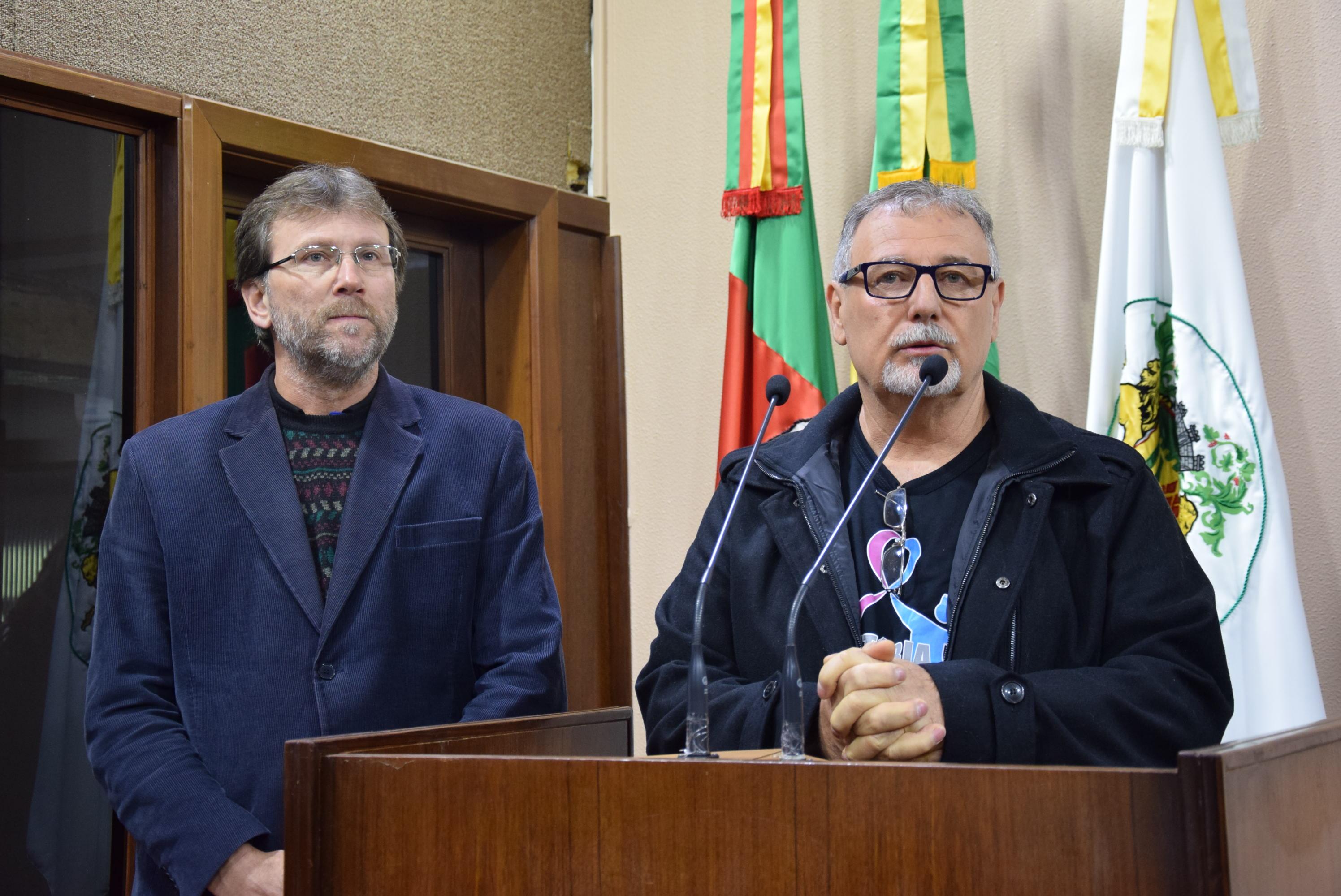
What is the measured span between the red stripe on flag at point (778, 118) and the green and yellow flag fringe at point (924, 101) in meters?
0.25

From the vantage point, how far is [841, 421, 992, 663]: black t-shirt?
1628 millimetres

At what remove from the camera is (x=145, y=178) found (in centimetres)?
257

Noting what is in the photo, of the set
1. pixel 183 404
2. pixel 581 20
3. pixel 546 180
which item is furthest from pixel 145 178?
pixel 581 20

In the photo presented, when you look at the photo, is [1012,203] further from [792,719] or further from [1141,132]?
[792,719]

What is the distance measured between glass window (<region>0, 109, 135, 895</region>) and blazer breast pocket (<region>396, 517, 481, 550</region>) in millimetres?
979

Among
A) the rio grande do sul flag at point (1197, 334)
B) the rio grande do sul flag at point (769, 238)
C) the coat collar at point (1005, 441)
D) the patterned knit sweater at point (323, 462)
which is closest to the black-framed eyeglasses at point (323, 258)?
the patterned knit sweater at point (323, 462)

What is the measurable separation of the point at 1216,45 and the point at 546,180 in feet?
5.78

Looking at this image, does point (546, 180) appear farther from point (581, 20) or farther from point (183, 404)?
point (183, 404)

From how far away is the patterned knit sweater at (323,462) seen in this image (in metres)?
1.80

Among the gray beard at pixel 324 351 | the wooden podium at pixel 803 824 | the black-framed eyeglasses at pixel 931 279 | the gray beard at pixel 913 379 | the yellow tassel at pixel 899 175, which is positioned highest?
the yellow tassel at pixel 899 175

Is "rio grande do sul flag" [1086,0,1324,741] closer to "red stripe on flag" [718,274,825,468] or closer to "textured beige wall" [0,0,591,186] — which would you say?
"red stripe on flag" [718,274,825,468]

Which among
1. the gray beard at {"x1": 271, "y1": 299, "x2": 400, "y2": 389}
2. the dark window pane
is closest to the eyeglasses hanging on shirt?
the gray beard at {"x1": 271, "y1": 299, "x2": 400, "y2": 389}

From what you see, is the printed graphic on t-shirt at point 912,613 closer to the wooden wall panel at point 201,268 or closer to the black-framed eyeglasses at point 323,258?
the black-framed eyeglasses at point 323,258

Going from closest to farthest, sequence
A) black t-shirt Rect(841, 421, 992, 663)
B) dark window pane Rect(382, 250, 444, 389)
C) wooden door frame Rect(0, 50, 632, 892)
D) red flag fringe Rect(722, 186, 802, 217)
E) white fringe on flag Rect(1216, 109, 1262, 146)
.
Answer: black t-shirt Rect(841, 421, 992, 663) < white fringe on flag Rect(1216, 109, 1262, 146) < wooden door frame Rect(0, 50, 632, 892) < red flag fringe Rect(722, 186, 802, 217) < dark window pane Rect(382, 250, 444, 389)
